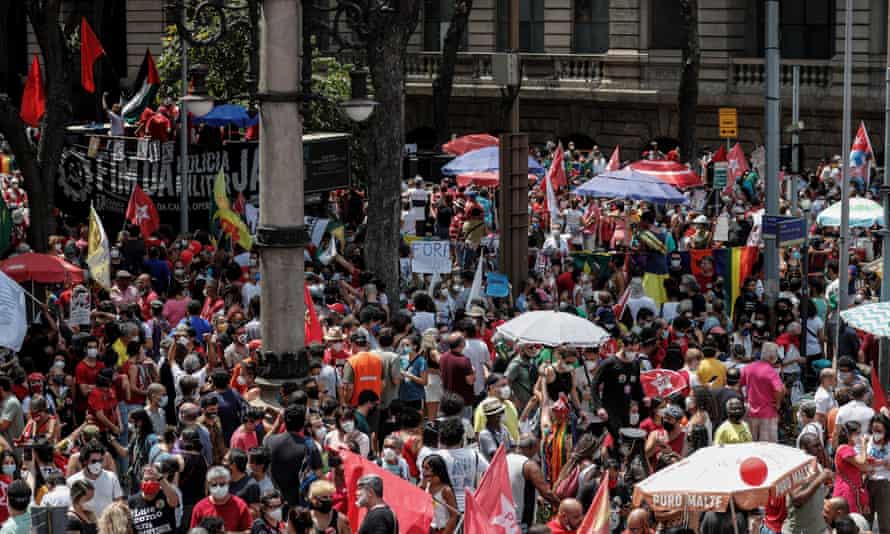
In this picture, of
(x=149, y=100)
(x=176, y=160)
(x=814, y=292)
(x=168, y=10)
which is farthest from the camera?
(x=149, y=100)

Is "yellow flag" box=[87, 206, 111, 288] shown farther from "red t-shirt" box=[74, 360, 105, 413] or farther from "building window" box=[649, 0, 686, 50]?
"building window" box=[649, 0, 686, 50]

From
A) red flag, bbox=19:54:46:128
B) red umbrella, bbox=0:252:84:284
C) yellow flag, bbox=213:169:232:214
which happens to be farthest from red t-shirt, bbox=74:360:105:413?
red flag, bbox=19:54:46:128

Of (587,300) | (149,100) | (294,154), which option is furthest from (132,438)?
(149,100)

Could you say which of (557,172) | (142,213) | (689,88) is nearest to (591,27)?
(689,88)

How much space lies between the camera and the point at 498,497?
11750 millimetres

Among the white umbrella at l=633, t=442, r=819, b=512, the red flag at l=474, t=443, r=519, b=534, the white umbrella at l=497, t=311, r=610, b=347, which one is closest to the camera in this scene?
the red flag at l=474, t=443, r=519, b=534

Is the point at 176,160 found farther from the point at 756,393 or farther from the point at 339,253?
the point at 756,393

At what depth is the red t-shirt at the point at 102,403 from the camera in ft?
52.0

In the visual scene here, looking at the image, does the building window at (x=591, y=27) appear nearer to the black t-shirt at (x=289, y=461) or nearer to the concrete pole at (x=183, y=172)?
the concrete pole at (x=183, y=172)

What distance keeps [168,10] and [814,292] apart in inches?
381

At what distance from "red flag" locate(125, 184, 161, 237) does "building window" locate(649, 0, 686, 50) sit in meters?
20.6

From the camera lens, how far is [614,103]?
1715 inches

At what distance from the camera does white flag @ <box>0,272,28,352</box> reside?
15.8 meters

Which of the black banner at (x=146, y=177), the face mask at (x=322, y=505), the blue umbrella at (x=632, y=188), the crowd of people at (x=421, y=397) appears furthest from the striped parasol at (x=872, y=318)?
the black banner at (x=146, y=177)
